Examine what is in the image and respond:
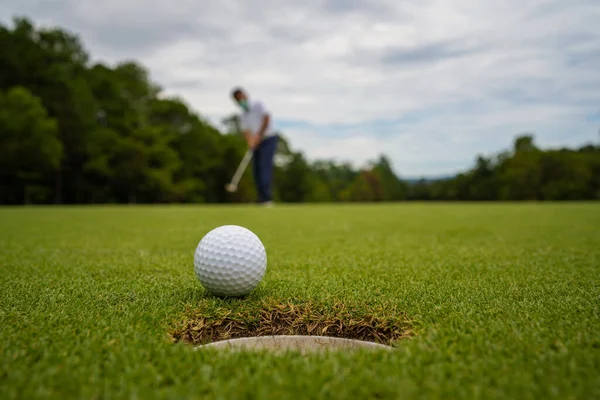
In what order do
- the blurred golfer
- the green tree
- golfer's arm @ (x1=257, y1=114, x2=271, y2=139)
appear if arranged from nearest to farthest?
golfer's arm @ (x1=257, y1=114, x2=271, y2=139), the blurred golfer, the green tree

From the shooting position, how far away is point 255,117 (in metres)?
11.0

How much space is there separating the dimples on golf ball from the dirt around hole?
0.57ft

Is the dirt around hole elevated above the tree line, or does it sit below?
below

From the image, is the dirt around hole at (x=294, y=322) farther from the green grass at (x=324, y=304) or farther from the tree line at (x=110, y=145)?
the tree line at (x=110, y=145)

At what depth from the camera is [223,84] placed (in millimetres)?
32969

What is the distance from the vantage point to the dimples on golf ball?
2.10 meters

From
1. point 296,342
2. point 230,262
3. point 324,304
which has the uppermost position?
point 230,262

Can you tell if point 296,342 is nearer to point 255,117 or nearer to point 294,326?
point 294,326

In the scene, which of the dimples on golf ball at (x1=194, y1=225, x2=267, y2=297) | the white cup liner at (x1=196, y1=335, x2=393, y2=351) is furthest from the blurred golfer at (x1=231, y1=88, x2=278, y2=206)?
the white cup liner at (x1=196, y1=335, x2=393, y2=351)

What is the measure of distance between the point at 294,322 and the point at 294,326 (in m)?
0.02

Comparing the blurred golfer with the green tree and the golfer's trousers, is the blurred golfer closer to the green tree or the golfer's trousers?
the golfer's trousers

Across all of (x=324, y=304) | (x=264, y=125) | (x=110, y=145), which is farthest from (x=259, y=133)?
(x=110, y=145)

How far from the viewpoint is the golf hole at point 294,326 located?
1725 millimetres

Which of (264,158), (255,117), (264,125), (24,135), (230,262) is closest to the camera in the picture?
(230,262)
